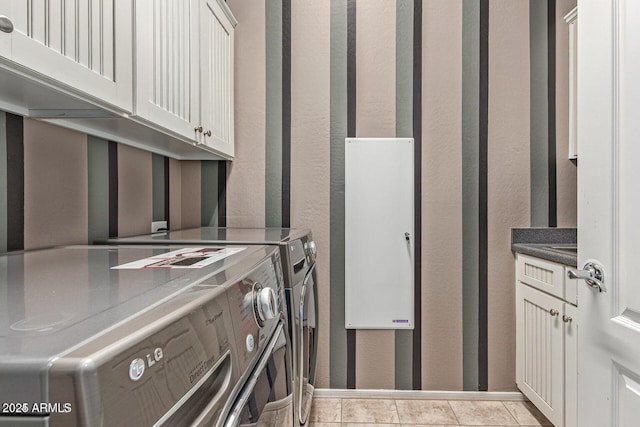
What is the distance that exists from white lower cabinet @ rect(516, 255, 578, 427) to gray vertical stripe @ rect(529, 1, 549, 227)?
362 millimetres

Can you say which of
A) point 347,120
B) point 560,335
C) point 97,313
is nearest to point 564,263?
point 560,335

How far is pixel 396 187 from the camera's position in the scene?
7.54 feet

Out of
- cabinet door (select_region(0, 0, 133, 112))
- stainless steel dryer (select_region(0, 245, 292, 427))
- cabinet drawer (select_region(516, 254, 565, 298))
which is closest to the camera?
stainless steel dryer (select_region(0, 245, 292, 427))

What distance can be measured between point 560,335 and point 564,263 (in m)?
0.32

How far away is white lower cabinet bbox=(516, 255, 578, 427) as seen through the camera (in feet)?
5.57

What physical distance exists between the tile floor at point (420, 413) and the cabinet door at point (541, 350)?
13cm

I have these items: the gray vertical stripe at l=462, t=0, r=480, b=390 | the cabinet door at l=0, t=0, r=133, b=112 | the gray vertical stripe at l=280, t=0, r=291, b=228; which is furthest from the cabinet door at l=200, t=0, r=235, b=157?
the gray vertical stripe at l=462, t=0, r=480, b=390

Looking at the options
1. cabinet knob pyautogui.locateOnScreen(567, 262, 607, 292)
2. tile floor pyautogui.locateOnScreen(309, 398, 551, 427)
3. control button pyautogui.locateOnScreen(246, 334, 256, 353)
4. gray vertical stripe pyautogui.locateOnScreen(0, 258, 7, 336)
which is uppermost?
gray vertical stripe pyautogui.locateOnScreen(0, 258, 7, 336)

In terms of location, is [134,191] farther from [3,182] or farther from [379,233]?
[379,233]

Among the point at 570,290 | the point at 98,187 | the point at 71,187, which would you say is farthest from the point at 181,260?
the point at 570,290

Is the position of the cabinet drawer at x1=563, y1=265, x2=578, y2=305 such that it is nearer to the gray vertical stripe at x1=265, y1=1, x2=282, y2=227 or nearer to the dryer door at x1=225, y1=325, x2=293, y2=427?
the dryer door at x1=225, y1=325, x2=293, y2=427

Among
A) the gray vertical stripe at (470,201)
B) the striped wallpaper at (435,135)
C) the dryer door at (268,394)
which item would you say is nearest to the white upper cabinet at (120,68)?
the striped wallpaper at (435,135)

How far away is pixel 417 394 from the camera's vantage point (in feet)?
7.53

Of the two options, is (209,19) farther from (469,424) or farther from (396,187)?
(469,424)
